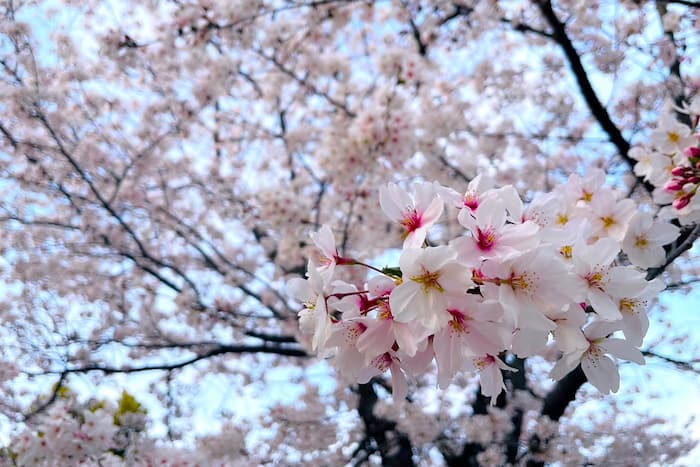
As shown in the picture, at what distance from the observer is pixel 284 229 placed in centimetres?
428

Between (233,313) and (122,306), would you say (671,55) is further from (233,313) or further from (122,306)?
(122,306)

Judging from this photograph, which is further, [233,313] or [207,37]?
[233,313]

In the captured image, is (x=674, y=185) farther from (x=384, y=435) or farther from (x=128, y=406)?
(x=128, y=406)

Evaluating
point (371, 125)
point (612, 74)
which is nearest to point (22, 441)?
point (371, 125)

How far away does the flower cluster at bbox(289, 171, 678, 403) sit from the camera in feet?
2.87

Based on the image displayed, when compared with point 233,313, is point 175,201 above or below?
above

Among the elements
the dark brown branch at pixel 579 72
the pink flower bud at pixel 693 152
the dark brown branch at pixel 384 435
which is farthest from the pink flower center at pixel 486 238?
the dark brown branch at pixel 384 435

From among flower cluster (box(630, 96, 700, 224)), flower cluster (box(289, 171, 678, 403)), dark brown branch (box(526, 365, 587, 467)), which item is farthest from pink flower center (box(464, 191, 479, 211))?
dark brown branch (box(526, 365, 587, 467))

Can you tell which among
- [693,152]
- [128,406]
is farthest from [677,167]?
[128,406]

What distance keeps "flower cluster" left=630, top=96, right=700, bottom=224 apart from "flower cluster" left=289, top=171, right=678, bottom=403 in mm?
616

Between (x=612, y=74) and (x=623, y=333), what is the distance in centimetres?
394

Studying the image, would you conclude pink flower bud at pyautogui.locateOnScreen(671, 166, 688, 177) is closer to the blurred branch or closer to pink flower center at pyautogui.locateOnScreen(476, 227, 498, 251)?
pink flower center at pyautogui.locateOnScreen(476, 227, 498, 251)

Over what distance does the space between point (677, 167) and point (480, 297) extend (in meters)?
1.07

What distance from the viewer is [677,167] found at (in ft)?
5.23
